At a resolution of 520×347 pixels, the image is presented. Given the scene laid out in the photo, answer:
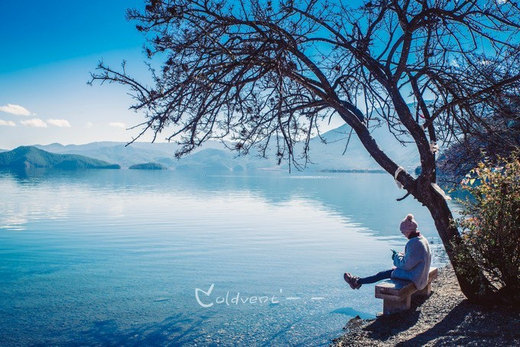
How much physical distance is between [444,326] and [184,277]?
28.1ft

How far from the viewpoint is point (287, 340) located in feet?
26.1

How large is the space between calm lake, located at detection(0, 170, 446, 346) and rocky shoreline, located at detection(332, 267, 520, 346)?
1426 millimetres

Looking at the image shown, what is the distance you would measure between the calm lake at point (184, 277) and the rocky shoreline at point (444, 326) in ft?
4.68

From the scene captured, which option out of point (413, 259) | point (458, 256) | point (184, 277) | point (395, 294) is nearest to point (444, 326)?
point (395, 294)

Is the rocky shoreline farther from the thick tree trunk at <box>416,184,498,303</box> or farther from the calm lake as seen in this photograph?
the calm lake

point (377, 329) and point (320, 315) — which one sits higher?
point (377, 329)

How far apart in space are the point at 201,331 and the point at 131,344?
1.36m

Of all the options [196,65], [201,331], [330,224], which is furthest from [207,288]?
[330,224]

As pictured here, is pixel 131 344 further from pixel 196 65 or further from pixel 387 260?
pixel 387 260

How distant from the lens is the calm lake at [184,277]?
853cm

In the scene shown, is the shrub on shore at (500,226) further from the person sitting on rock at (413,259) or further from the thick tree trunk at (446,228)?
the person sitting on rock at (413,259)

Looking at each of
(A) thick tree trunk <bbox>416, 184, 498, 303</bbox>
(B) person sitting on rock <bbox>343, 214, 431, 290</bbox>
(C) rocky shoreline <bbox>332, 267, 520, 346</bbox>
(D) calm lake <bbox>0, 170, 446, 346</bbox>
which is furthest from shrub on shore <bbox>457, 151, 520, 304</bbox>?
(D) calm lake <bbox>0, 170, 446, 346</bbox>

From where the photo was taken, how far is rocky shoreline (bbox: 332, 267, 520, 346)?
5.61m

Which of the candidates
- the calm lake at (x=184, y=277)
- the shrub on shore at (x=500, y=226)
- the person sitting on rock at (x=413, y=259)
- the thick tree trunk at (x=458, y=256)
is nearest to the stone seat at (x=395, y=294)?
the person sitting on rock at (x=413, y=259)
